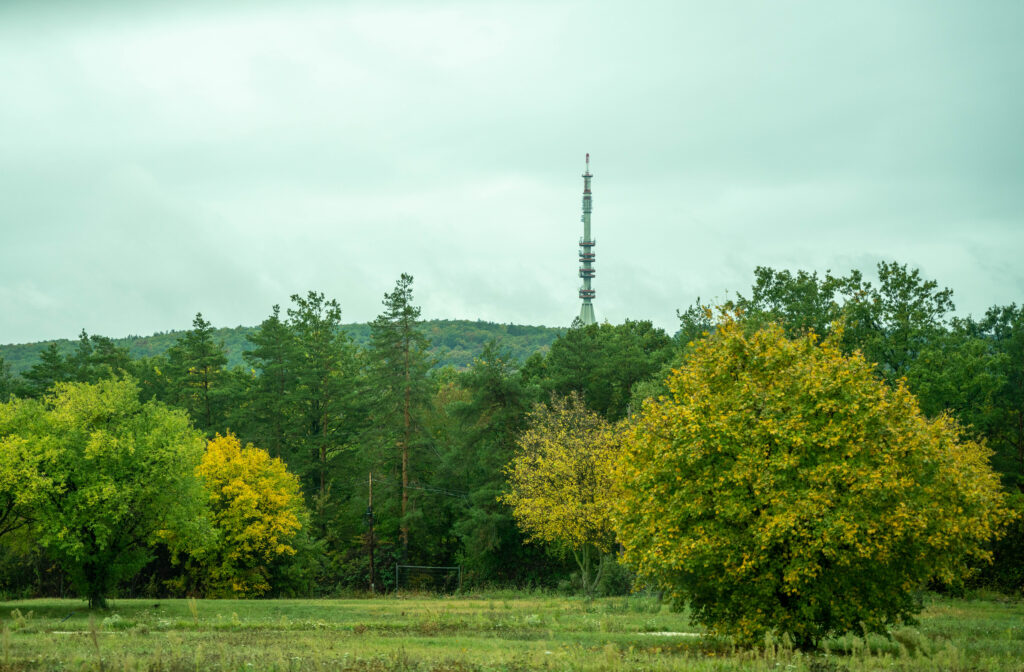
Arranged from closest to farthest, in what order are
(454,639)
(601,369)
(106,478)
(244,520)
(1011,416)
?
(454,639)
(106,478)
(244,520)
(1011,416)
(601,369)

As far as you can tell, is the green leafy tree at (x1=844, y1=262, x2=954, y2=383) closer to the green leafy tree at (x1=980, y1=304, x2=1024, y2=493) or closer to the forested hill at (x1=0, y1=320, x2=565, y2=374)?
the green leafy tree at (x1=980, y1=304, x2=1024, y2=493)

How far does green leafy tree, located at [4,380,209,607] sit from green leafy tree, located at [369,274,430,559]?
78.3ft

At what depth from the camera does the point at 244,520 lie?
53594mm

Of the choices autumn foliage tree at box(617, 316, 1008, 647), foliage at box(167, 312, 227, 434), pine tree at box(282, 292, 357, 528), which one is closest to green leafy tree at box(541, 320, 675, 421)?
pine tree at box(282, 292, 357, 528)

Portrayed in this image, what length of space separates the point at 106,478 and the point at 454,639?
2044 centimetres

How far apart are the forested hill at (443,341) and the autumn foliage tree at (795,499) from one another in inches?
4887

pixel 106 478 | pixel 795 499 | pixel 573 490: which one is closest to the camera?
pixel 795 499

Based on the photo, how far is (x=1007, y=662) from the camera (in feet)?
53.5

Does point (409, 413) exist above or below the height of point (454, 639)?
above

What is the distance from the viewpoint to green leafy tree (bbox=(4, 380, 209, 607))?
122 ft

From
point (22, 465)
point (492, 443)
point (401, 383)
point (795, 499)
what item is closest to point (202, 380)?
point (401, 383)

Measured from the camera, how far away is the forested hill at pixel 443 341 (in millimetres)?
152875

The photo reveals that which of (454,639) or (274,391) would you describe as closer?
(454,639)

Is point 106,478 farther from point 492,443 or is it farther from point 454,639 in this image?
point 492,443
